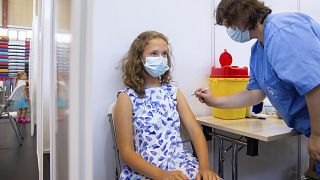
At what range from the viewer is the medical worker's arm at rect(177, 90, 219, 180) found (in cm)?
113

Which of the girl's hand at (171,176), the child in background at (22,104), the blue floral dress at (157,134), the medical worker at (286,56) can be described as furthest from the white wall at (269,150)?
the child in background at (22,104)

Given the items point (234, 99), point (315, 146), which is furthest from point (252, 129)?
point (315, 146)

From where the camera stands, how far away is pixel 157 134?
1.21 m

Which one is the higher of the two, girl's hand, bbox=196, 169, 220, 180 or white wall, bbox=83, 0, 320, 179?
white wall, bbox=83, 0, 320, 179

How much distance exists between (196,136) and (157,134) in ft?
0.68

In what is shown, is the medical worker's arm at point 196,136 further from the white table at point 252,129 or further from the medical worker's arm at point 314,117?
the medical worker's arm at point 314,117

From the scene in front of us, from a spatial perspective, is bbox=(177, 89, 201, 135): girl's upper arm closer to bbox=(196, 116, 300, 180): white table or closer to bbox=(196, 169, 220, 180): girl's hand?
bbox=(196, 116, 300, 180): white table

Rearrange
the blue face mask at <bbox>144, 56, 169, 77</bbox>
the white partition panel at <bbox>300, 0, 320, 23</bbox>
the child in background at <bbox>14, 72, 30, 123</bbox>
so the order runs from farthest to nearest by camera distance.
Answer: the child in background at <bbox>14, 72, 30, 123</bbox>
the white partition panel at <bbox>300, 0, 320, 23</bbox>
the blue face mask at <bbox>144, 56, 169, 77</bbox>

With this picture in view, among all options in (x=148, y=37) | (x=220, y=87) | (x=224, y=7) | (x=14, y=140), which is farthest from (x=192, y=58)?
(x=14, y=140)

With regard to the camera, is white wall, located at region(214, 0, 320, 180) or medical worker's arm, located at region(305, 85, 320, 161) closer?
medical worker's arm, located at region(305, 85, 320, 161)

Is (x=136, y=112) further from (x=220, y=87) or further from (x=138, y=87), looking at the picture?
(x=220, y=87)

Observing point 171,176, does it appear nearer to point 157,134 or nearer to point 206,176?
point 206,176

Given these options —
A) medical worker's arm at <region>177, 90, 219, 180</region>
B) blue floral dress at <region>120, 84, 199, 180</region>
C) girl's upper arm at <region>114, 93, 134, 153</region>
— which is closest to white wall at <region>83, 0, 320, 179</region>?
girl's upper arm at <region>114, 93, 134, 153</region>

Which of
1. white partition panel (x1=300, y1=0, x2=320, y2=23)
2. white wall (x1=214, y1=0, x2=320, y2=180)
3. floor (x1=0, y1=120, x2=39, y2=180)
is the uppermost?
white partition panel (x1=300, y1=0, x2=320, y2=23)
